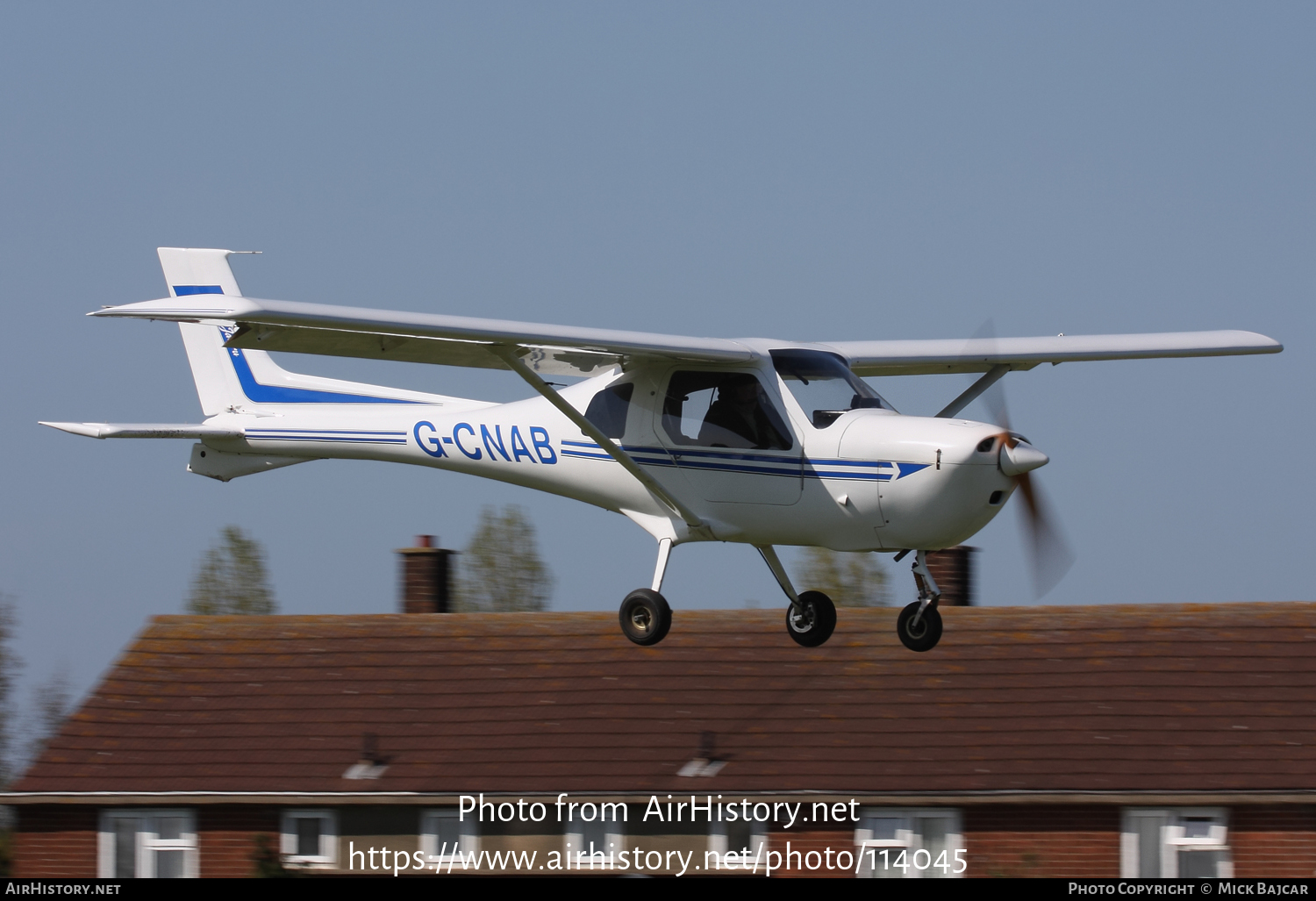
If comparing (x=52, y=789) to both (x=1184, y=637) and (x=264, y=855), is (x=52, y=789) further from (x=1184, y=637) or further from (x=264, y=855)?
(x=1184, y=637)

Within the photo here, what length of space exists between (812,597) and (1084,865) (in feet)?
26.6

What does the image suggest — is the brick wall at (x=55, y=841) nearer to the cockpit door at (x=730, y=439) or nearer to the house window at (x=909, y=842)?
the house window at (x=909, y=842)

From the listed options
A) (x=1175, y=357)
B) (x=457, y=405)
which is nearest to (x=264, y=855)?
(x=457, y=405)

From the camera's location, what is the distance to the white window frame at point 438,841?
23094 millimetres

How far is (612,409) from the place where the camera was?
14719 millimetres

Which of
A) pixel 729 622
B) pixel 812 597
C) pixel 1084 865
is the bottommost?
pixel 1084 865

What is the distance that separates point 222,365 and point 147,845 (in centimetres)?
858

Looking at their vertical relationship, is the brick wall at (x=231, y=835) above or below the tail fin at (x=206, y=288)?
below

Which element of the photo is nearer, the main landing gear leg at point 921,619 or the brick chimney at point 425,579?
the main landing gear leg at point 921,619

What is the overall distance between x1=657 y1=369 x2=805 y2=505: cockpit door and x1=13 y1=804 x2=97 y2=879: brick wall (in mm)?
13619

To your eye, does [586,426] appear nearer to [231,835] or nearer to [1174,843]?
[1174,843]

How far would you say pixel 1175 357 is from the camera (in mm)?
17469

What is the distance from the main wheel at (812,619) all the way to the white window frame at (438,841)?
926 centimetres

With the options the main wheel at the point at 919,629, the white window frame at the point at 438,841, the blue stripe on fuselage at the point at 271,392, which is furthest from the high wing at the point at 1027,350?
the white window frame at the point at 438,841
